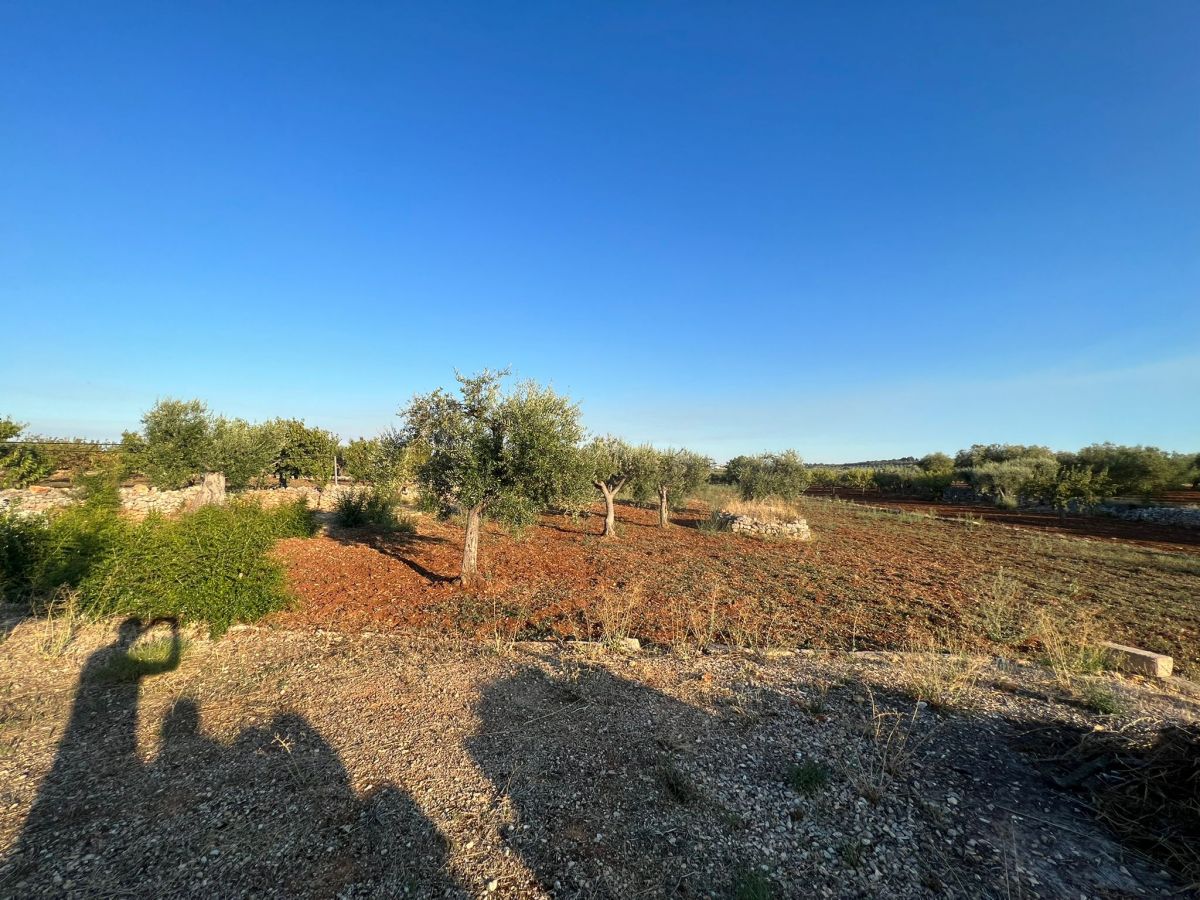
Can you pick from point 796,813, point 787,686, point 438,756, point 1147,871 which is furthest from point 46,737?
point 1147,871

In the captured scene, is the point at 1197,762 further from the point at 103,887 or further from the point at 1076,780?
the point at 103,887

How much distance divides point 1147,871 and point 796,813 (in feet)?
8.41

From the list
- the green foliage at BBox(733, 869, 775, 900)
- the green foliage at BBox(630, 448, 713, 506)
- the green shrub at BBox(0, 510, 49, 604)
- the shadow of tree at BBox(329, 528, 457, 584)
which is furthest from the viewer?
the green foliage at BBox(630, 448, 713, 506)

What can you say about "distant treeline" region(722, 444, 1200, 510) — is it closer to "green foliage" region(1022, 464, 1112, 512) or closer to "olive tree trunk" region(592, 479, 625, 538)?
"green foliage" region(1022, 464, 1112, 512)

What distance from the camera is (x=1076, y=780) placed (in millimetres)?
4422

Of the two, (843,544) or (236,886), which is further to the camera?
(843,544)

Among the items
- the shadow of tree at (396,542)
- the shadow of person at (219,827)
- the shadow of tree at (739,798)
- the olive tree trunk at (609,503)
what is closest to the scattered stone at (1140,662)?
the shadow of tree at (739,798)

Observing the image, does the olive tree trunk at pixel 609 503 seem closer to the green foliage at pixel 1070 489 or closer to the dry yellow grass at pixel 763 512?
the dry yellow grass at pixel 763 512

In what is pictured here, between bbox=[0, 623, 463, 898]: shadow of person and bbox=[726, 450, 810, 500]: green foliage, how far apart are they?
103ft

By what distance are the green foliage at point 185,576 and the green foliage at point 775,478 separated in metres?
30.0

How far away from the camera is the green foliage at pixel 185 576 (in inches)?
329

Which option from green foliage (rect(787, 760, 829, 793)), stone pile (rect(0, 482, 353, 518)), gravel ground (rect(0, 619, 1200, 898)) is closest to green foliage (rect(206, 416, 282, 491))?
stone pile (rect(0, 482, 353, 518))

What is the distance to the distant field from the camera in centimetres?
991

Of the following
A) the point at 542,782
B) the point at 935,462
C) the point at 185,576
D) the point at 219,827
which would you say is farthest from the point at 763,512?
the point at 935,462
